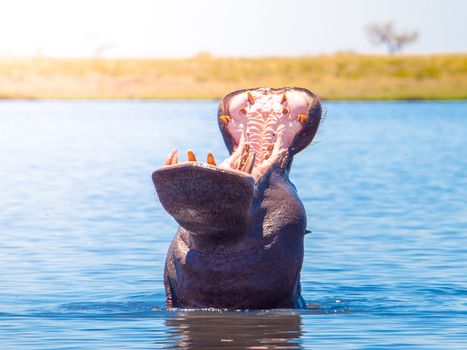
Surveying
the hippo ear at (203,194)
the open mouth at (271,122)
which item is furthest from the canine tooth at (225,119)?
the hippo ear at (203,194)

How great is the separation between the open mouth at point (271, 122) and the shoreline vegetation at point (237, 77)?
52.8 m

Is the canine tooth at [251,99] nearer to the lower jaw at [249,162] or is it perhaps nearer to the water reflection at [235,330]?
the lower jaw at [249,162]

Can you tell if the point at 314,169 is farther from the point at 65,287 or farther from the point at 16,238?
the point at 65,287

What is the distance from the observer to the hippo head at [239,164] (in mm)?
8477

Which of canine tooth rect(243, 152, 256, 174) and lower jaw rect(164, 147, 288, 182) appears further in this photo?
canine tooth rect(243, 152, 256, 174)

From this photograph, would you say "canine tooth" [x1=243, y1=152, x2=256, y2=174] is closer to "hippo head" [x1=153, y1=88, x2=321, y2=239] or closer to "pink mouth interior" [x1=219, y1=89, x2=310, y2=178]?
"hippo head" [x1=153, y1=88, x2=321, y2=239]

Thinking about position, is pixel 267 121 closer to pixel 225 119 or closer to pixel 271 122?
pixel 271 122

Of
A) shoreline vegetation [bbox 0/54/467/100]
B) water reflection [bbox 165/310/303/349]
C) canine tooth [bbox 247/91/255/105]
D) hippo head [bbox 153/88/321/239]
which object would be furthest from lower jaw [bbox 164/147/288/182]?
shoreline vegetation [bbox 0/54/467/100]

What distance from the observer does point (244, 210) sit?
8.80 metres

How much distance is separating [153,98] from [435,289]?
5584 centimetres

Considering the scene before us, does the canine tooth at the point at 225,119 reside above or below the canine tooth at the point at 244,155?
above

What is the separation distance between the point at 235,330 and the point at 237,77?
190 feet

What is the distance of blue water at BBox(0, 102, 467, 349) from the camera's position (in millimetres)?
9289

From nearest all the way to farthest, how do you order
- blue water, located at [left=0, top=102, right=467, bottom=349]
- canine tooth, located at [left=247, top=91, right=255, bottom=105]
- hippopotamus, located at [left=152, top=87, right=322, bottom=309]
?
hippopotamus, located at [left=152, top=87, right=322, bottom=309] → blue water, located at [left=0, top=102, right=467, bottom=349] → canine tooth, located at [left=247, top=91, right=255, bottom=105]
